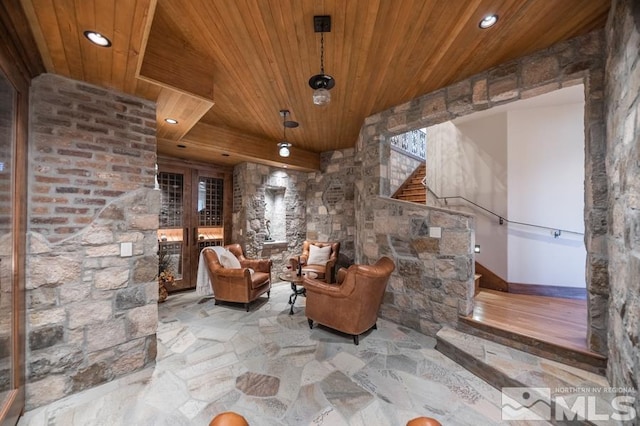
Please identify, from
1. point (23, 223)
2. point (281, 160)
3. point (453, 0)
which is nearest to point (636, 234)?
point (453, 0)

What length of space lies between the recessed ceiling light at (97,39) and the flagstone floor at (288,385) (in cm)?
250

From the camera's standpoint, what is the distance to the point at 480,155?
13.2ft

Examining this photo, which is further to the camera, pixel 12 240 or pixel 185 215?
pixel 185 215

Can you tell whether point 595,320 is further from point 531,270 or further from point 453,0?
point 453,0

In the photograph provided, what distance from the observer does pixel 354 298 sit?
261 centimetres

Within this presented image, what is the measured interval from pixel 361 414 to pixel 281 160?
409 cm

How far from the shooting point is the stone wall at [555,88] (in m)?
1.81

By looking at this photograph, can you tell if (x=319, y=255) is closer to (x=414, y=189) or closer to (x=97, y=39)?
(x=414, y=189)

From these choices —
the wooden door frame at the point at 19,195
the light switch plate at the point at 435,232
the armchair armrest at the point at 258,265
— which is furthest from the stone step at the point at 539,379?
the wooden door frame at the point at 19,195

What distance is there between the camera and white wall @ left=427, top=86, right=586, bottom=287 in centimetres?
335

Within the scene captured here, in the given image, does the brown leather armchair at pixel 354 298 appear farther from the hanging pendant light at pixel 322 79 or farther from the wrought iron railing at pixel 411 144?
the wrought iron railing at pixel 411 144

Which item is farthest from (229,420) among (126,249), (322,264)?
(322,264)

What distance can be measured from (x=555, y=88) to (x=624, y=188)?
3.91ft

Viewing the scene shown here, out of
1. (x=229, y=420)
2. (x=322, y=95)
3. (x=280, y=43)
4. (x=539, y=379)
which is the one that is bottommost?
(x=539, y=379)
